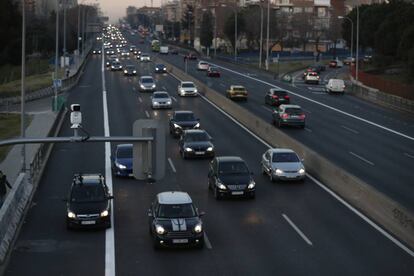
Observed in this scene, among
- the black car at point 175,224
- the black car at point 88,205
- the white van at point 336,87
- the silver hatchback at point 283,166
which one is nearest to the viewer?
the black car at point 175,224

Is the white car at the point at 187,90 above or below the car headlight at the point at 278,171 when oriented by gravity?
above

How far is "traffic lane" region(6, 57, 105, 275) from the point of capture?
1866 centimetres

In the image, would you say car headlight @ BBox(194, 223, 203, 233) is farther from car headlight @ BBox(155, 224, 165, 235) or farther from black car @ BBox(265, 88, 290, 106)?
black car @ BBox(265, 88, 290, 106)

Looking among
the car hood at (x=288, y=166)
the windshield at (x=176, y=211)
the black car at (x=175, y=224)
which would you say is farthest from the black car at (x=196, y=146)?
the windshield at (x=176, y=211)

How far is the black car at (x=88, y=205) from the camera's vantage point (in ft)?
71.6

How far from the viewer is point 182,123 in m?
42.7

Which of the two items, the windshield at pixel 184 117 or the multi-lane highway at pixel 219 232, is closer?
the multi-lane highway at pixel 219 232

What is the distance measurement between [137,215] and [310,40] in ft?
562

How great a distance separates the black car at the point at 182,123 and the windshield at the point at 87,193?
19500 millimetres

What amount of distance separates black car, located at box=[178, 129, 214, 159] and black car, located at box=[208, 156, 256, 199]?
729cm

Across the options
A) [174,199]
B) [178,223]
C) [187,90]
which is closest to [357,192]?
[174,199]

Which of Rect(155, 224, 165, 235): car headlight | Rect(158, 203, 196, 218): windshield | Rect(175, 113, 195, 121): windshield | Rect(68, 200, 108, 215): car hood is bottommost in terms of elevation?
Rect(155, 224, 165, 235): car headlight

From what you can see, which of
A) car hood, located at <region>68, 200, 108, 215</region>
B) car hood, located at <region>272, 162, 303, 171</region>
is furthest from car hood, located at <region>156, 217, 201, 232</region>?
car hood, located at <region>272, 162, 303, 171</region>

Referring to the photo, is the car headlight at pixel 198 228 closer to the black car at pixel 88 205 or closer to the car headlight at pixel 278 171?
the black car at pixel 88 205
